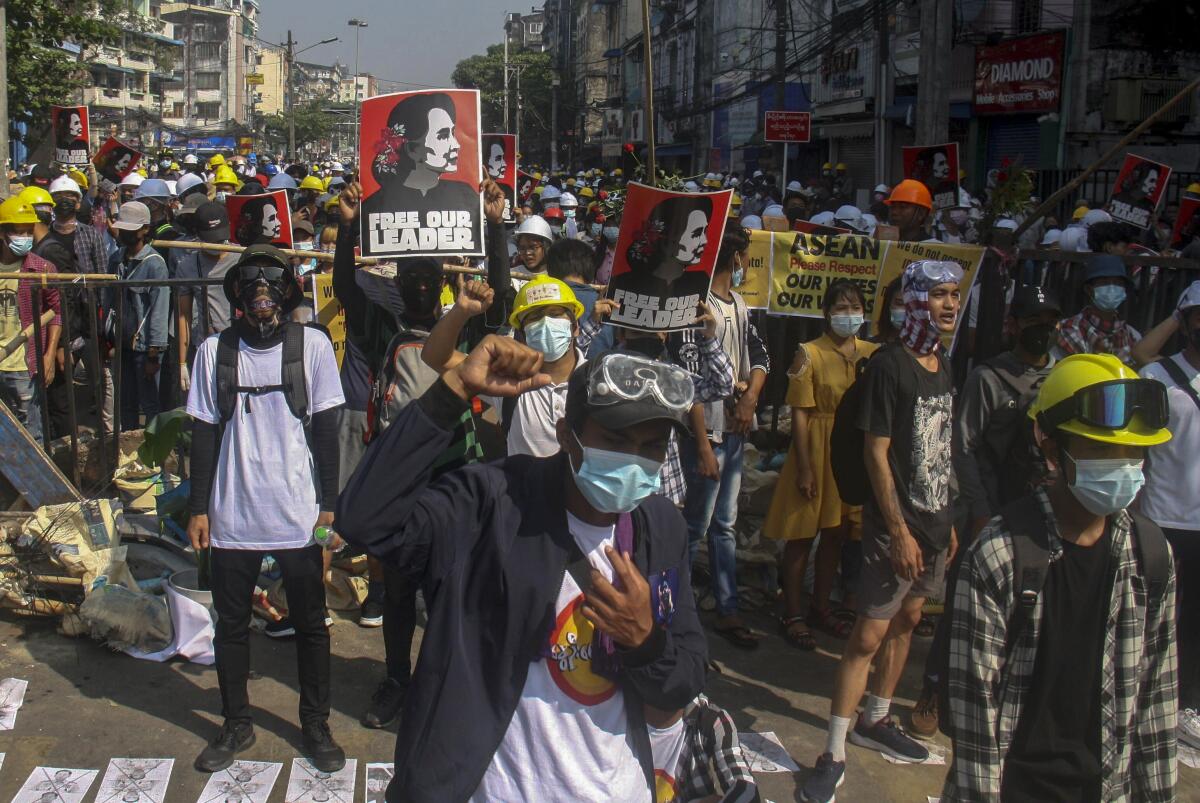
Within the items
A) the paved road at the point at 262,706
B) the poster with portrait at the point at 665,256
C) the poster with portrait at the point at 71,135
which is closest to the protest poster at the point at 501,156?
the poster with portrait at the point at 665,256

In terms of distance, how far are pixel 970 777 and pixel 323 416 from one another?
103 inches

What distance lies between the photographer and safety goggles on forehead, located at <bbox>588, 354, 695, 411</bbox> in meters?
2.26

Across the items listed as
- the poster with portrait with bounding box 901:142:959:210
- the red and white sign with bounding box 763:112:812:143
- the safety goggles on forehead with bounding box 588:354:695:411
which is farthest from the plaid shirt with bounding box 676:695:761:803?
the red and white sign with bounding box 763:112:812:143

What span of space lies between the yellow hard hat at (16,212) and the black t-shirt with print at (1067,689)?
285 inches

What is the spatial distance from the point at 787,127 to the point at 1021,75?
677 centimetres

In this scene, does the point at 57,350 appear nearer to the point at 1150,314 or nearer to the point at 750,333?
the point at 750,333

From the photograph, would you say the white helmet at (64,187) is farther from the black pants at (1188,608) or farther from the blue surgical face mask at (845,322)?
the black pants at (1188,608)

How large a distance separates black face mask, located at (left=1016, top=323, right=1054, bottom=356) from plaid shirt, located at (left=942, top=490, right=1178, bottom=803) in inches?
81.2

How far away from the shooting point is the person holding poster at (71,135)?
15273 mm

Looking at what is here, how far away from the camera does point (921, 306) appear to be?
429cm

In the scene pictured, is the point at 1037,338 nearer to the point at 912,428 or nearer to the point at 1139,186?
the point at 912,428

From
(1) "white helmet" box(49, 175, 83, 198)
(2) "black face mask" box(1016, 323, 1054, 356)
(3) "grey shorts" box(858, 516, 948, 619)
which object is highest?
(1) "white helmet" box(49, 175, 83, 198)

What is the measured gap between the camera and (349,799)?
418 cm

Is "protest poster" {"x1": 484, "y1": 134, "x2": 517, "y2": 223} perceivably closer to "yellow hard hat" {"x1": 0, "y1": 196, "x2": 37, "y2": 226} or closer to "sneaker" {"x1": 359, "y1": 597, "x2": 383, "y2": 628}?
"yellow hard hat" {"x1": 0, "y1": 196, "x2": 37, "y2": 226}
